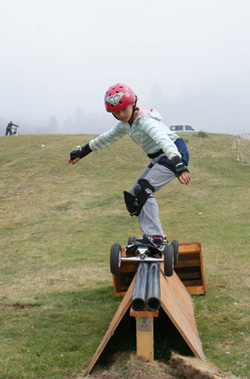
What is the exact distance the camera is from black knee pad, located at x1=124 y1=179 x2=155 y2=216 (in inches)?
214

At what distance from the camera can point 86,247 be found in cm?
1175

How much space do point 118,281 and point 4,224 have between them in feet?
35.2

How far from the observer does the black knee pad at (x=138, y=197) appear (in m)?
5.43

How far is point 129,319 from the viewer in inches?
210

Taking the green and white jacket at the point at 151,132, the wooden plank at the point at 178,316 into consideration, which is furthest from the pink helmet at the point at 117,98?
the wooden plank at the point at 178,316

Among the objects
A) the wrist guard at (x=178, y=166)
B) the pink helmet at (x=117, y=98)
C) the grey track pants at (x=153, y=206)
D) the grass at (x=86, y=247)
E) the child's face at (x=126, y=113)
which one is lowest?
the grass at (x=86, y=247)

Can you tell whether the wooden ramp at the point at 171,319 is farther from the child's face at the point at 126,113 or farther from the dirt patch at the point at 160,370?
the child's face at the point at 126,113

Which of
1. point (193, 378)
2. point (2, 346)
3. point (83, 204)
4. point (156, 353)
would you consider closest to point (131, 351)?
point (156, 353)

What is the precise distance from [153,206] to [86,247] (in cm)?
661

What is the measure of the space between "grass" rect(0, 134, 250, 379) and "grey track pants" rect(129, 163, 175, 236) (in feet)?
4.44

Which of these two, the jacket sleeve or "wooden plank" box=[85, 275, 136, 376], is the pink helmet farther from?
"wooden plank" box=[85, 275, 136, 376]

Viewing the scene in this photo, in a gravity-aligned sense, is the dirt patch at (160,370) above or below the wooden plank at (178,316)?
below

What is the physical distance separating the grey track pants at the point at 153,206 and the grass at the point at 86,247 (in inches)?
53.3

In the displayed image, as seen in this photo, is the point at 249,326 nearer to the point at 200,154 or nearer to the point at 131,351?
the point at 131,351
